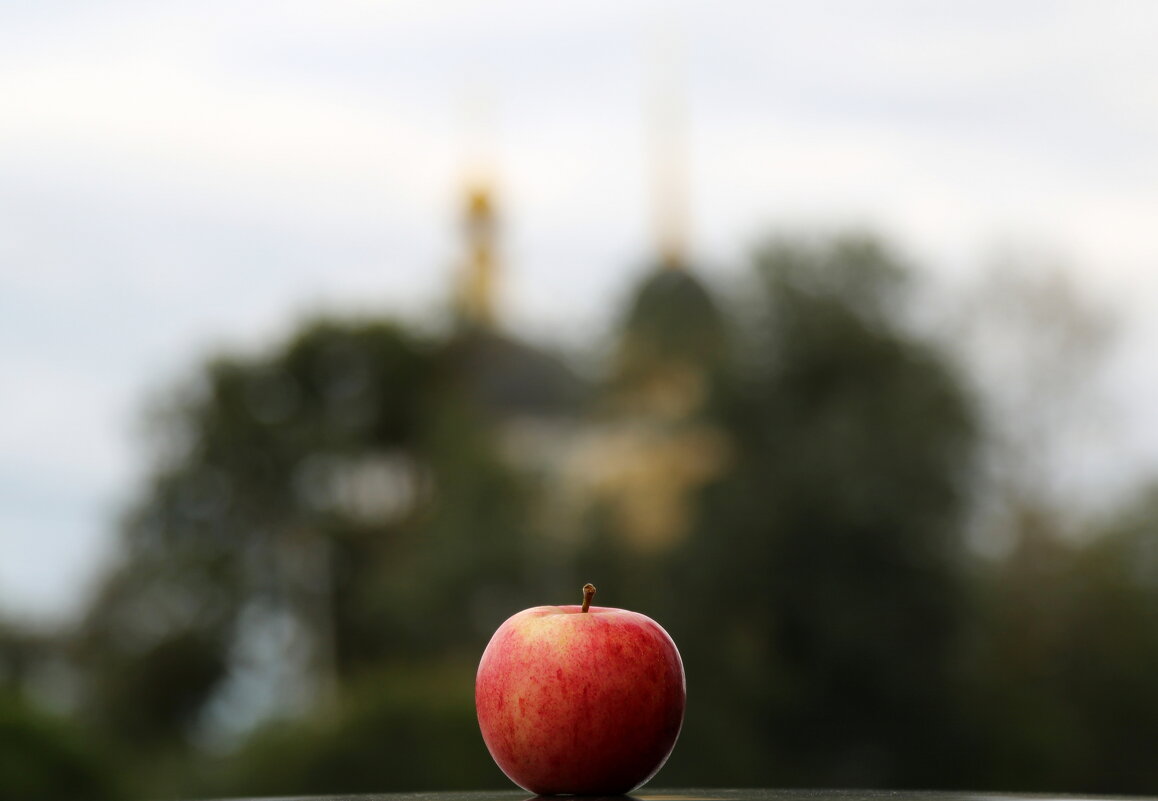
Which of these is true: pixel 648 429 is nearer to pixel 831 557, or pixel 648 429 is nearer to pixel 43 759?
pixel 831 557

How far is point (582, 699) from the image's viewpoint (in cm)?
248

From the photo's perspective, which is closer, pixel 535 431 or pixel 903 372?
pixel 903 372

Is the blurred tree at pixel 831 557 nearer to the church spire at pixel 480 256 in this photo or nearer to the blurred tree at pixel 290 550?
the blurred tree at pixel 290 550

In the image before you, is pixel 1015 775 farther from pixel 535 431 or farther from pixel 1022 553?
pixel 535 431

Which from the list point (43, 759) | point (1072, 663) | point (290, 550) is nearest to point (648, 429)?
point (1072, 663)

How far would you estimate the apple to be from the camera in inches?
98.0

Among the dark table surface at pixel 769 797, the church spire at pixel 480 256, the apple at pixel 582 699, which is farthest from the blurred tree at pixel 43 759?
the church spire at pixel 480 256

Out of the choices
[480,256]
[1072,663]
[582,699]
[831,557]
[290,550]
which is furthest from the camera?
[480,256]

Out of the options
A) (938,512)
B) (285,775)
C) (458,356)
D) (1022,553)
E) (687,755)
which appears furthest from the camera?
(458,356)

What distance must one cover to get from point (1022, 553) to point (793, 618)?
5.05m

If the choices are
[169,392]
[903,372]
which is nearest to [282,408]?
[169,392]

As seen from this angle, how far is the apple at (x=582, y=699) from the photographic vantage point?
249cm

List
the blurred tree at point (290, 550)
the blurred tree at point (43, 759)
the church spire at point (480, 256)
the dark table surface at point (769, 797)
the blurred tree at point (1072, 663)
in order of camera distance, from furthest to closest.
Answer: the church spire at point (480, 256) < the blurred tree at point (290, 550) < the blurred tree at point (1072, 663) < the blurred tree at point (43, 759) < the dark table surface at point (769, 797)

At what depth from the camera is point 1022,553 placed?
26.8 meters
